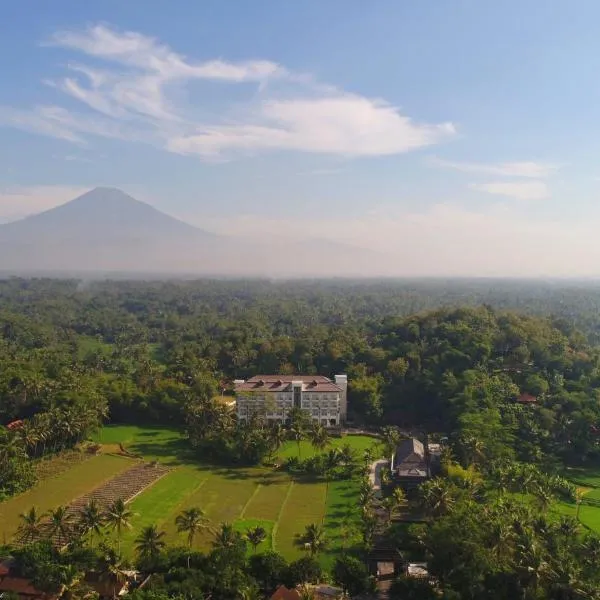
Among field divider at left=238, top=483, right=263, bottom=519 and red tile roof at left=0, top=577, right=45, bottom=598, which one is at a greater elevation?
red tile roof at left=0, top=577, right=45, bottom=598

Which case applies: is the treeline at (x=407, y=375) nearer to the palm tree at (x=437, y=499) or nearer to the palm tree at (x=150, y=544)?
the palm tree at (x=437, y=499)

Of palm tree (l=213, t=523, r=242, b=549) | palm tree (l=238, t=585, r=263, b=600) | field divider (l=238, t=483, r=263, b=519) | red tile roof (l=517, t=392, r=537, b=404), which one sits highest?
red tile roof (l=517, t=392, r=537, b=404)

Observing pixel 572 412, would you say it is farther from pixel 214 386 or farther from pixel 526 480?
pixel 214 386

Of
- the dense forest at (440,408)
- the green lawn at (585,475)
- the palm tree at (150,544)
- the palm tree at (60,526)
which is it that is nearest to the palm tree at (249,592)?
the dense forest at (440,408)

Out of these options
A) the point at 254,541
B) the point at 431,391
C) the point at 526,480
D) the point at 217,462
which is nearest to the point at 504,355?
the point at 431,391

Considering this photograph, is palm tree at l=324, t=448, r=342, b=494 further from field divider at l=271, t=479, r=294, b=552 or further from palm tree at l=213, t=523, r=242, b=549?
palm tree at l=213, t=523, r=242, b=549

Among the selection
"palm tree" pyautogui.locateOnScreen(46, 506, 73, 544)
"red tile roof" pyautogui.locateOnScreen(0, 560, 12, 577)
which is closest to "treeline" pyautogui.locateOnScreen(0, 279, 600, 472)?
"palm tree" pyautogui.locateOnScreen(46, 506, 73, 544)
